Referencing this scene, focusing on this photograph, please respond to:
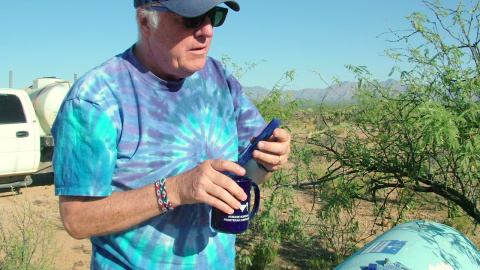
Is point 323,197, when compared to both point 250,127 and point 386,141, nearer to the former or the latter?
point 386,141

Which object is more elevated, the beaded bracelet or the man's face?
the man's face

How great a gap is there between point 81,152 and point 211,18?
626 mm

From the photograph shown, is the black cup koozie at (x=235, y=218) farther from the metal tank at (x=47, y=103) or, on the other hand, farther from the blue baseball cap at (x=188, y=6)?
the metal tank at (x=47, y=103)

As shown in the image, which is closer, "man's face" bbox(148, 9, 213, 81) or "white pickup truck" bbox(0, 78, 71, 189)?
"man's face" bbox(148, 9, 213, 81)

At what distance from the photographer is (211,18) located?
1478mm

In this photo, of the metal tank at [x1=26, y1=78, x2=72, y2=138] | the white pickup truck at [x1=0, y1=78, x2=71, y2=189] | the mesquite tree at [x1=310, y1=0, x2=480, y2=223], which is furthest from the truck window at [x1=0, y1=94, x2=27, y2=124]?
the mesquite tree at [x1=310, y1=0, x2=480, y2=223]

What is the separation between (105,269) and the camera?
1435mm

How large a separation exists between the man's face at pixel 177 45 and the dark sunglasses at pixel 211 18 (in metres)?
0.01

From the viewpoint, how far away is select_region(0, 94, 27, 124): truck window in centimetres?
750

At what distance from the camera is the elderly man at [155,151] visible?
1.27 meters

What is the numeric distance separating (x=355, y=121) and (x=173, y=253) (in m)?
3.30

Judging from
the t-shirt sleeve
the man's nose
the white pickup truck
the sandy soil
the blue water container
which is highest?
the man's nose

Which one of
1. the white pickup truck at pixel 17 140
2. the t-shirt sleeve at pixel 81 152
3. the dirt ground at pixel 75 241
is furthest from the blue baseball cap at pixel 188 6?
the white pickup truck at pixel 17 140

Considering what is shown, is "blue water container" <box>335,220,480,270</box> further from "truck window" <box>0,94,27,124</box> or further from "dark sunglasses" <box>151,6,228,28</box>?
"truck window" <box>0,94,27,124</box>
